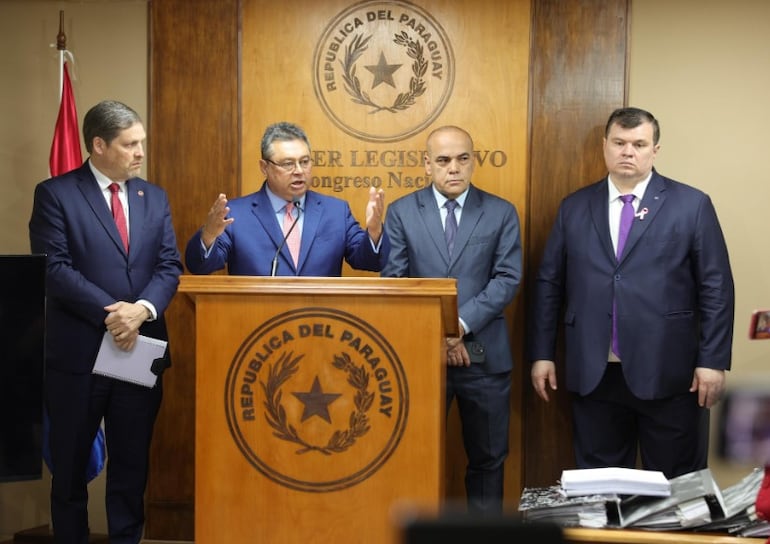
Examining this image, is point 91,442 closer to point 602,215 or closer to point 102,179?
point 102,179

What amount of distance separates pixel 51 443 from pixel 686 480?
8.15 ft

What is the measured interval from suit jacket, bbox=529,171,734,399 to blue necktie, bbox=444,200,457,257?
1.74 ft

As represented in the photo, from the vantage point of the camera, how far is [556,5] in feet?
16.5

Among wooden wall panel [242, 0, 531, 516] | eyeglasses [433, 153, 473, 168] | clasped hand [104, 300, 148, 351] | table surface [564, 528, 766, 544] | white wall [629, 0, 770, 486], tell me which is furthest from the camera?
wooden wall panel [242, 0, 531, 516]

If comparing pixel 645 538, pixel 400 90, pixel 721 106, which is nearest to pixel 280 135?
pixel 400 90

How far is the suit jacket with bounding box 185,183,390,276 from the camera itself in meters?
4.25

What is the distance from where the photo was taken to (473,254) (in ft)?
15.0

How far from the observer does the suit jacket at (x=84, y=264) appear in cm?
419

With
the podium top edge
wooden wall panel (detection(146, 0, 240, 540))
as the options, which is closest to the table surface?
the podium top edge

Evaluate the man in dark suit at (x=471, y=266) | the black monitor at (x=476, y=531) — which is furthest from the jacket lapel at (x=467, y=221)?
the black monitor at (x=476, y=531)

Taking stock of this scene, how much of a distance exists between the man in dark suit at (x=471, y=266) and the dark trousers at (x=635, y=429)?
1.13ft

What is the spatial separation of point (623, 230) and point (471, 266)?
0.65 metres

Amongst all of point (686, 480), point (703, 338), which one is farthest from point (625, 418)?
point (686, 480)

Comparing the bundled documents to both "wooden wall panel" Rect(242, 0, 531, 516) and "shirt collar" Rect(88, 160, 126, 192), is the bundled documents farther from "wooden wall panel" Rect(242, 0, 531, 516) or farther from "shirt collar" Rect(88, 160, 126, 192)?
"shirt collar" Rect(88, 160, 126, 192)
